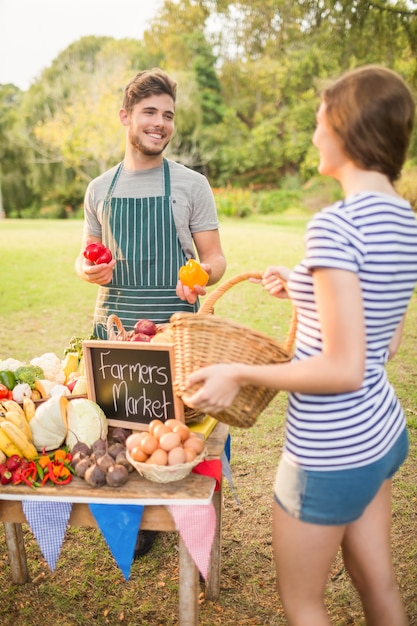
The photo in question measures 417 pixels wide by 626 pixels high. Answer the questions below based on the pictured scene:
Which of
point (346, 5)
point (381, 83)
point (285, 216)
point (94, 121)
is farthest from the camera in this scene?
point (94, 121)

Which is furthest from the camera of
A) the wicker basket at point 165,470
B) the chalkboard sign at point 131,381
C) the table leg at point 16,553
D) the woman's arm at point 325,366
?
the table leg at point 16,553

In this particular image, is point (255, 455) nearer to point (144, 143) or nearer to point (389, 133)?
point (144, 143)

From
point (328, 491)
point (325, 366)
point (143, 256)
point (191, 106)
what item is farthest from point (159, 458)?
point (191, 106)

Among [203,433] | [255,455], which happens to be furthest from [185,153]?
[203,433]

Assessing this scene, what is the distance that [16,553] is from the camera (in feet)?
8.98

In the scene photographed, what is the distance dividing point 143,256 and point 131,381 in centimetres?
93

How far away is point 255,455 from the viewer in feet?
14.0

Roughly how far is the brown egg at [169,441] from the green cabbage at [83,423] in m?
0.37

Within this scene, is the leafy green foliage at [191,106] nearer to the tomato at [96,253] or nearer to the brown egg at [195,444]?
the tomato at [96,253]

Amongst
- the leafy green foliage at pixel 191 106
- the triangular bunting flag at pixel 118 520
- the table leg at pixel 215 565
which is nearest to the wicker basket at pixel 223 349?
the triangular bunting flag at pixel 118 520

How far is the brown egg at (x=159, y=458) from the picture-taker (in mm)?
1757

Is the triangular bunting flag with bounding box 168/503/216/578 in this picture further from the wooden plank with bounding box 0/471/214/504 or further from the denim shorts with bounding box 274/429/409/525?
the denim shorts with bounding box 274/429/409/525

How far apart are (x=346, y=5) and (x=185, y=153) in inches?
926

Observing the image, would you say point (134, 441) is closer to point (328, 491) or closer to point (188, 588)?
point (188, 588)
